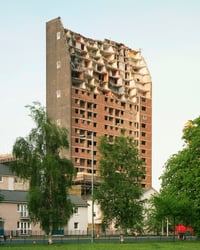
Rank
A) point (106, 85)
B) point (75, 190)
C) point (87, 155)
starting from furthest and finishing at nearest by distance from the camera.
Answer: point (106, 85), point (87, 155), point (75, 190)

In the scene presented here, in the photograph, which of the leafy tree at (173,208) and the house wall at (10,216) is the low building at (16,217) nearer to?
the house wall at (10,216)

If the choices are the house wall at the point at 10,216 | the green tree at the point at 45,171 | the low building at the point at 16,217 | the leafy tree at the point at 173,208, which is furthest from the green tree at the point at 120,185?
the house wall at the point at 10,216

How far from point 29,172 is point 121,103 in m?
118

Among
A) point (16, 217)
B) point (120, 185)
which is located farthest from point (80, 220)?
point (120, 185)

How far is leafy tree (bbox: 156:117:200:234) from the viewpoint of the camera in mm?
68625

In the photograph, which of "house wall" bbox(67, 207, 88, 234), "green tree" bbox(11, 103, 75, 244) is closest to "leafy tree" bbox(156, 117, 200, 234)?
"green tree" bbox(11, 103, 75, 244)

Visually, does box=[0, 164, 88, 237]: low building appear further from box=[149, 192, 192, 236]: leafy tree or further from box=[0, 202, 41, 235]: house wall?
box=[149, 192, 192, 236]: leafy tree

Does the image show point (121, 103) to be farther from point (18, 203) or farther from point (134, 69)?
point (18, 203)

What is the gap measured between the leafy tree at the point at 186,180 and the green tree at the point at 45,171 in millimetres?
12362

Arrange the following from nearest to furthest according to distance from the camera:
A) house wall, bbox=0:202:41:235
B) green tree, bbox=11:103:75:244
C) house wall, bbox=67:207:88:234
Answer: green tree, bbox=11:103:75:244, house wall, bbox=0:202:41:235, house wall, bbox=67:207:88:234

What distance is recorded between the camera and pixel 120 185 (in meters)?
72.8

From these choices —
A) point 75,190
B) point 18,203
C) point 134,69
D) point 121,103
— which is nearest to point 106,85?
point 121,103

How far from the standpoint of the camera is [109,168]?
7350 centimetres

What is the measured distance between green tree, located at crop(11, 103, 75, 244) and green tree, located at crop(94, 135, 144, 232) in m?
5.43
